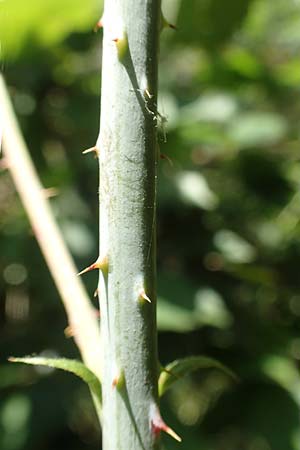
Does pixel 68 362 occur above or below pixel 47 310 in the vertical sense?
above

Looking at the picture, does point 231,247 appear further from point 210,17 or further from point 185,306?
point 210,17

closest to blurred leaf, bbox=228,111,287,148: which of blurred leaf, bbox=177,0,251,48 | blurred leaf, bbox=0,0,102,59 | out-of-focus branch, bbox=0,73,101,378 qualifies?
blurred leaf, bbox=177,0,251,48

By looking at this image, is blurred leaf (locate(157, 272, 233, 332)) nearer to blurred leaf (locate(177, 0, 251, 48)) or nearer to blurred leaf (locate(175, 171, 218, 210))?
blurred leaf (locate(175, 171, 218, 210))

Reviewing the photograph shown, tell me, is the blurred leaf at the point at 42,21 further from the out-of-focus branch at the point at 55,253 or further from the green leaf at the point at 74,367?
the green leaf at the point at 74,367

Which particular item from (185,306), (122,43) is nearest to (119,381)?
(122,43)

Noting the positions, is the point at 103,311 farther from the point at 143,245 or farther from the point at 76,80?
the point at 76,80

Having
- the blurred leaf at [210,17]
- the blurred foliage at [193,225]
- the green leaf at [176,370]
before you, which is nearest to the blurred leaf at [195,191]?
the blurred foliage at [193,225]

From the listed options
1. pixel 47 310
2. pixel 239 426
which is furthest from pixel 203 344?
pixel 47 310
